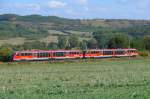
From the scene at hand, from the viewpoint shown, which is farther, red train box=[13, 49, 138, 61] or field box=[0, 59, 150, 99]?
red train box=[13, 49, 138, 61]

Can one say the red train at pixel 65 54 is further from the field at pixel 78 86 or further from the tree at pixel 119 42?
the field at pixel 78 86

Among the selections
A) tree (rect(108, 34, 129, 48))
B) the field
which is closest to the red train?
tree (rect(108, 34, 129, 48))

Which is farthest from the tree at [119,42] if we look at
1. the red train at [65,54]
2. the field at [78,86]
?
the field at [78,86]

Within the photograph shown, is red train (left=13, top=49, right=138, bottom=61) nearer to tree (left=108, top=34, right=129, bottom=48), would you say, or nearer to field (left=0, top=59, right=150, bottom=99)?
tree (left=108, top=34, right=129, bottom=48)

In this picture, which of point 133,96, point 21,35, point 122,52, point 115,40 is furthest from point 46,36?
point 133,96

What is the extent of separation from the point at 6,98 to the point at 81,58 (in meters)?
65.3

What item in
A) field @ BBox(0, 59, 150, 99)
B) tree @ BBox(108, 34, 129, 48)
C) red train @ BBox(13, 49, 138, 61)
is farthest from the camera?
tree @ BBox(108, 34, 129, 48)

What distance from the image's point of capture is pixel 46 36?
624 feet

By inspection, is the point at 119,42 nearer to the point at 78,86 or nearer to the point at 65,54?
the point at 65,54

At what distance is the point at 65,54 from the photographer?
78125 mm

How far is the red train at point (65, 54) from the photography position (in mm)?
74250

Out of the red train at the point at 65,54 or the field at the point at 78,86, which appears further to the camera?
the red train at the point at 65,54

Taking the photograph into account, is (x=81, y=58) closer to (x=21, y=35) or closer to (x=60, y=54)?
(x=60, y=54)

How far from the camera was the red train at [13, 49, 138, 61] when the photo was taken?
244 ft
